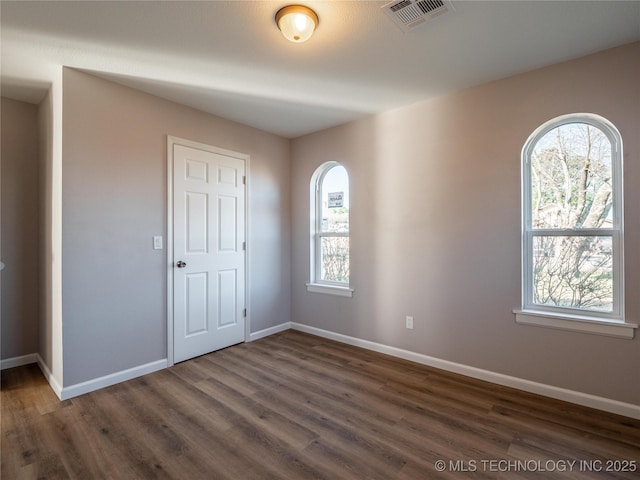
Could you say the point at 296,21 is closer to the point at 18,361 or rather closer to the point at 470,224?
the point at 470,224

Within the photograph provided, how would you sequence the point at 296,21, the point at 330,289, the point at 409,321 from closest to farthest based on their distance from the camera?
1. the point at 296,21
2. the point at 409,321
3. the point at 330,289

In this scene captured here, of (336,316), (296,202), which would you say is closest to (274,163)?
(296,202)

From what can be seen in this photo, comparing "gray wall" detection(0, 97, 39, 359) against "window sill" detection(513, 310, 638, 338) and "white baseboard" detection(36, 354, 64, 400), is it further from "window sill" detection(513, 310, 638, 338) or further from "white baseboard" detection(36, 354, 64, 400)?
"window sill" detection(513, 310, 638, 338)

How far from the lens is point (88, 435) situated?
2020mm

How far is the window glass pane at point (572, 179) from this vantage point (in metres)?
2.34

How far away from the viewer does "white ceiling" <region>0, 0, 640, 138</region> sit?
1864 millimetres

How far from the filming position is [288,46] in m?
2.21

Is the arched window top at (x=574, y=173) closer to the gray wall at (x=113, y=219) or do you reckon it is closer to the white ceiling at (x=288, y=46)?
the white ceiling at (x=288, y=46)

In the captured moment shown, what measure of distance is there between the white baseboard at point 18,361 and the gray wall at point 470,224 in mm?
3097

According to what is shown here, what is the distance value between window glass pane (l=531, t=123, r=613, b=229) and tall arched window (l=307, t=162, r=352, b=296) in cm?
192

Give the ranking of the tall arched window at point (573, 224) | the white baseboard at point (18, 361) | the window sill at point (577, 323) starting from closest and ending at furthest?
the window sill at point (577, 323) < the tall arched window at point (573, 224) < the white baseboard at point (18, 361)

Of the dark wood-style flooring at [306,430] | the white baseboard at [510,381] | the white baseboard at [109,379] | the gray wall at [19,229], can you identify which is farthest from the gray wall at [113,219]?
the white baseboard at [510,381]

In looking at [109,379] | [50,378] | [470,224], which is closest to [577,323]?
[470,224]

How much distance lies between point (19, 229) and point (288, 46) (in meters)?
3.16
